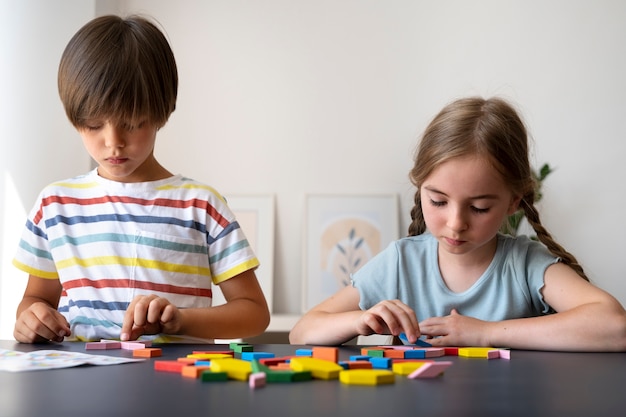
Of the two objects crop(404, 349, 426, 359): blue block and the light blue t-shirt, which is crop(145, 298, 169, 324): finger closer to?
crop(404, 349, 426, 359): blue block

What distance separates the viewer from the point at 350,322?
1419 millimetres

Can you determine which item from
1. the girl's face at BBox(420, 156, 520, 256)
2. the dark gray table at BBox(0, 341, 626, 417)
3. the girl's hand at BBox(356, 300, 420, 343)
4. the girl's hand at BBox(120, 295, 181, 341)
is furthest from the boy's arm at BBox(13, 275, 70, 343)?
the girl's face at BBox(420, 156, 520, 256)

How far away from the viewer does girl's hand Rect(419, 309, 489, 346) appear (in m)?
1.35

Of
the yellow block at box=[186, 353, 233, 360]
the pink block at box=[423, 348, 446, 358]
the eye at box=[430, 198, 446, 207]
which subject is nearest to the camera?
the yellow block at box=[186, 353, 233, 360]

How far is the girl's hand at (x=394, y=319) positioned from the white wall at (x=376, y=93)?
2.77 metres

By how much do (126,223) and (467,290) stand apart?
740mm

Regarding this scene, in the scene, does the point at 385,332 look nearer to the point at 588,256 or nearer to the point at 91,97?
the point at 91,97

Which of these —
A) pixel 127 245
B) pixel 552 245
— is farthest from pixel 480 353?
pixel 127 245

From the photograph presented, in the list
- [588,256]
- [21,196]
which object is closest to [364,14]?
[588,256]

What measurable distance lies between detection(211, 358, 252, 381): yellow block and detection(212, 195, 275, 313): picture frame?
313 centimetres

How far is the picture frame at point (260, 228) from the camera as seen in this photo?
3990 mm

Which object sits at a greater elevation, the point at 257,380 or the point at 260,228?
the point at 260,228

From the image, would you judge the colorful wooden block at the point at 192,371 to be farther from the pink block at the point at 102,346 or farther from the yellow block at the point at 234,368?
the pink block at the point at 102,346

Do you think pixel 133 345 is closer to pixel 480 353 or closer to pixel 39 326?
pixel 39 326
